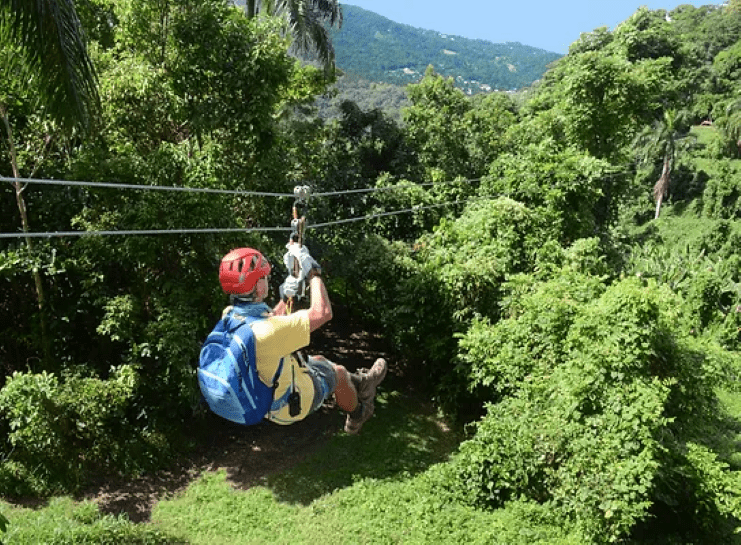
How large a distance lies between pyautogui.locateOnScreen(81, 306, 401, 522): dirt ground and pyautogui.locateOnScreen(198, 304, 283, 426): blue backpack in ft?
15.8

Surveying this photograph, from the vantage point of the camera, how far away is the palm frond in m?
4.84

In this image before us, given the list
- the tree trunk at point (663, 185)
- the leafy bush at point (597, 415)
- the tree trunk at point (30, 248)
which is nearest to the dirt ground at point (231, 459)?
the tree trunk at point (30, 248)

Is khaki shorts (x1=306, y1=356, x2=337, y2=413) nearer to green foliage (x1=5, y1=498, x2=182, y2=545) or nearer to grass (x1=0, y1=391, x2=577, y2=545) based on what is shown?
grass (x1=0, y1=391, x2=577, y2=545)

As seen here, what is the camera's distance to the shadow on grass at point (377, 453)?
816 cm

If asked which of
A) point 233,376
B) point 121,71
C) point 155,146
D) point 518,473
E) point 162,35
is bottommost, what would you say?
point 518,473

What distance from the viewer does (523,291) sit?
863 centimetres

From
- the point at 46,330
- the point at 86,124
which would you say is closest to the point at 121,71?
the point at 86,124

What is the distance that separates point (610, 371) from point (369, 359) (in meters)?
5.75

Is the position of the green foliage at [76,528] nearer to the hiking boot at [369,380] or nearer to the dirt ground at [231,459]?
the dirt ground at [231,459]

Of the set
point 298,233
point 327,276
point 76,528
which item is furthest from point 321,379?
point 327,276

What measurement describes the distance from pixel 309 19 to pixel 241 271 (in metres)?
11.1

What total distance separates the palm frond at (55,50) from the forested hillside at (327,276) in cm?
3

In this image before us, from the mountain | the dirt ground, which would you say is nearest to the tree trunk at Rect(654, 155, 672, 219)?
the dirt ground

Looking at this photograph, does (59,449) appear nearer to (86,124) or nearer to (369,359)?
(86,124)
